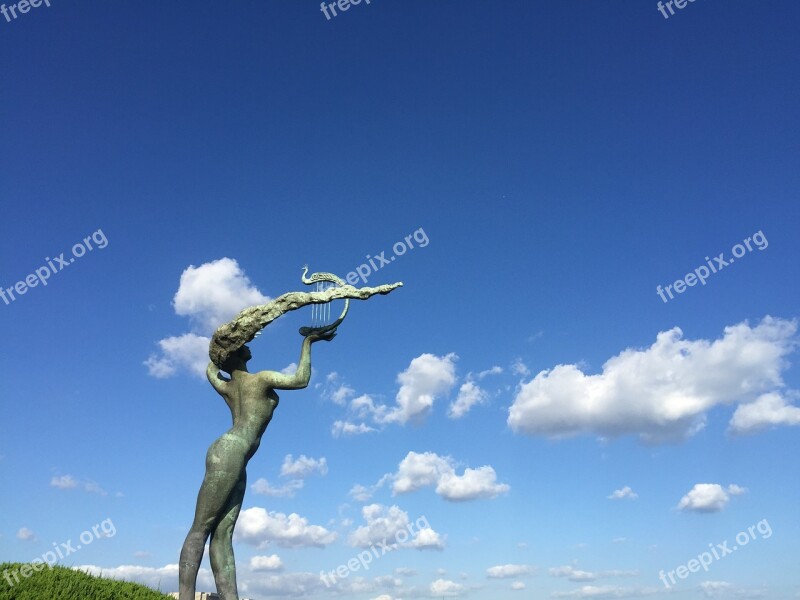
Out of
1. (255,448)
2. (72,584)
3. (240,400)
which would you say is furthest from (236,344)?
(72,584)

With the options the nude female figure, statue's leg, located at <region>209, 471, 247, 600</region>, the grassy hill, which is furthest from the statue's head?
the grassy hill

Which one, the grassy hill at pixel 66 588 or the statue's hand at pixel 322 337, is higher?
the statue's hand at pixel 322 337

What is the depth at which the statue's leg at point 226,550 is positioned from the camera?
12656 millimetres

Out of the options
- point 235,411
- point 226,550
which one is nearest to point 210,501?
point 226,550

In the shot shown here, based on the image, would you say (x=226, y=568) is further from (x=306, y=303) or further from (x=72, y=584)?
(x=306, y=303)

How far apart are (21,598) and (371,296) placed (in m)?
8.07

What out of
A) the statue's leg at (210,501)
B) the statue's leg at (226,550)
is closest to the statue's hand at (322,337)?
the statue's leg at (210,501)

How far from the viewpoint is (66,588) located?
12000mm

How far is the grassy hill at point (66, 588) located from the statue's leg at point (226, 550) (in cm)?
137

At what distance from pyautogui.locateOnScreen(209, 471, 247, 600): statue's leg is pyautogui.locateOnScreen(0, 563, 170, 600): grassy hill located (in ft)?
4.51

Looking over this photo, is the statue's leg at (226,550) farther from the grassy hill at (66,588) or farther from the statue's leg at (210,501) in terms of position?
the grassy hill at (66,588)

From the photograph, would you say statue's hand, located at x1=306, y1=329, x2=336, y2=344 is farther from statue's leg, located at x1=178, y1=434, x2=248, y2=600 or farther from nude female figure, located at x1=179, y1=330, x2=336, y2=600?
statue's leg, located at x1=178, y1=434, x2=248, y2=600

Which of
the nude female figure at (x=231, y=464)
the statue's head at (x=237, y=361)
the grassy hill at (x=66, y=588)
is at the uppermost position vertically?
the statue's head at (x=237, y=361)

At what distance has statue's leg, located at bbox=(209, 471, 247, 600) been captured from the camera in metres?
12.7
